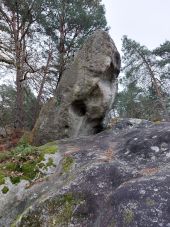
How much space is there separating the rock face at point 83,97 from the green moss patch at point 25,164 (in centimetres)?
232

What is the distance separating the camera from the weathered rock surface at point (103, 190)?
460 cm

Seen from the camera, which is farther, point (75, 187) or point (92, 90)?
point (92, 90)

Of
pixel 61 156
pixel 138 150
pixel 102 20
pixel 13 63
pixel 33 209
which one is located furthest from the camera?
pixel 102 20

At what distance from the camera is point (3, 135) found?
706 inches

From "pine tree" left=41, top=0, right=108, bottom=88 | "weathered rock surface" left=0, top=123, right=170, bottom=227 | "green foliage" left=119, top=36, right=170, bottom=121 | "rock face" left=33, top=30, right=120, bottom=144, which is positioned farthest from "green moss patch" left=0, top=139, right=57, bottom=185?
"green foliage" left=119, top=36, right=170, bottom=121

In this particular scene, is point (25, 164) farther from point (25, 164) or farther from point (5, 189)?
point (5, 189)

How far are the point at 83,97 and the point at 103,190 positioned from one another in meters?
5.66

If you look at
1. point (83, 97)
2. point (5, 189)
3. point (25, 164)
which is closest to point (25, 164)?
point (25, 164)

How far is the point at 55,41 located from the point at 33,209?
15.6 metres

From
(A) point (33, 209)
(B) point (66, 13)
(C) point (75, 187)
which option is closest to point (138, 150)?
(C) point (75, 187)

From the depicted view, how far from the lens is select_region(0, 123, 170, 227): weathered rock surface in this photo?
15.1 feet

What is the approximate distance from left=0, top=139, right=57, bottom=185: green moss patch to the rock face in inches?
91.4

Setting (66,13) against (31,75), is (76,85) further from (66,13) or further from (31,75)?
(66,13)

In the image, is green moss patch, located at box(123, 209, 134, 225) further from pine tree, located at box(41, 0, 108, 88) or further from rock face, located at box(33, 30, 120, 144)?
pine tree, located at box(41, 0, 108, 88)
